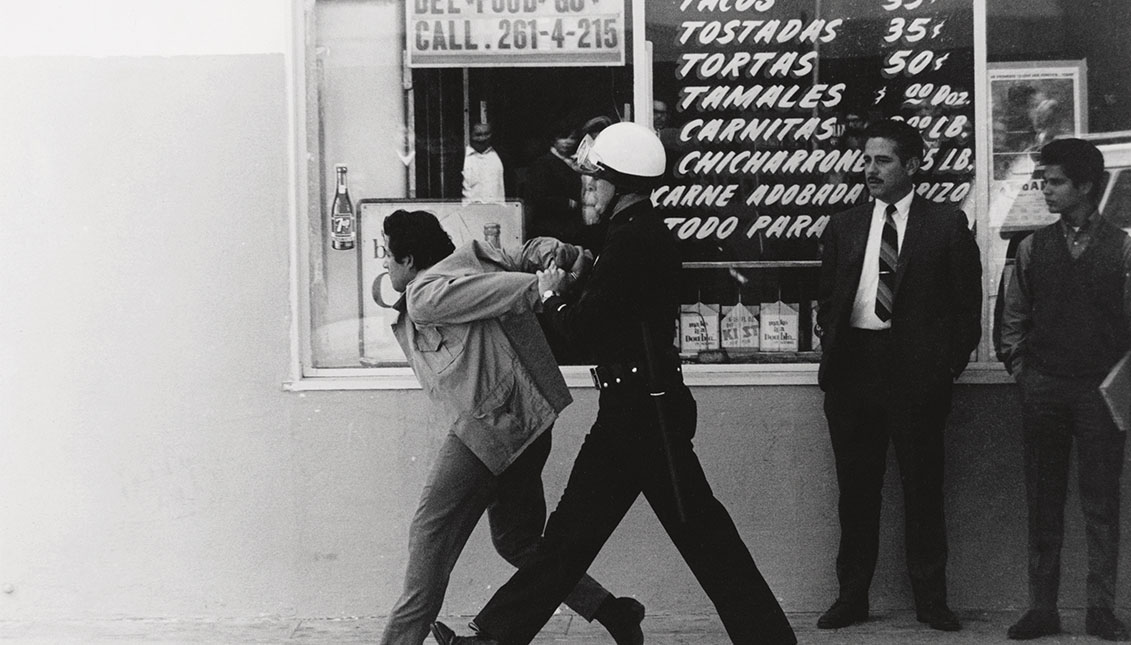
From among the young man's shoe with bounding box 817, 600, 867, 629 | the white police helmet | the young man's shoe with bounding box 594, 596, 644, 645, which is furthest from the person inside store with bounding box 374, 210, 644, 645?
the young man's shoe with bounding box 817, 600, 867, 629

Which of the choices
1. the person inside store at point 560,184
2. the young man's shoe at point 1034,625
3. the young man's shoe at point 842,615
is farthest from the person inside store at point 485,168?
the young man's shoe at point 1034,625

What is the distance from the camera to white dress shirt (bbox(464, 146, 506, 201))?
6172mm

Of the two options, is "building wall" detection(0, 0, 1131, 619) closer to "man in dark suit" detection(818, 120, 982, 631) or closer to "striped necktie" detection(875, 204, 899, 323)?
"man in dark suit" detection(818, 120, 982, 631)

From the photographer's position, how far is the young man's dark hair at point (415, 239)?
497cm

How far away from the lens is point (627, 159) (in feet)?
15.4

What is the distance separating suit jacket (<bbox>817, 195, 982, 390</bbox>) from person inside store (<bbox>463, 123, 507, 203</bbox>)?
1536 mm

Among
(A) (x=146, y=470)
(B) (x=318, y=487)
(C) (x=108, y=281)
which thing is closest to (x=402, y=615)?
(B) (x=318, y=487)

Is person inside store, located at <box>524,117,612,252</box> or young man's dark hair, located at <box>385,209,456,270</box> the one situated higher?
person inside store, located at <box>524,117,612,252</box>

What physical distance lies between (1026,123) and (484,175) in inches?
90.4

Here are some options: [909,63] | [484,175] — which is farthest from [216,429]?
[909,63]

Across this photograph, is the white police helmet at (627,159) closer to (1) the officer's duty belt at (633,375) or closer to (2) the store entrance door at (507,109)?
(1) the officer's duty belt at (633,375)

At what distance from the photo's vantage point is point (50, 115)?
6.00 meters

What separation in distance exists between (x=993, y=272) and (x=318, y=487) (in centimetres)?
299

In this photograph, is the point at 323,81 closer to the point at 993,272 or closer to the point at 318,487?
the point at 318,487
